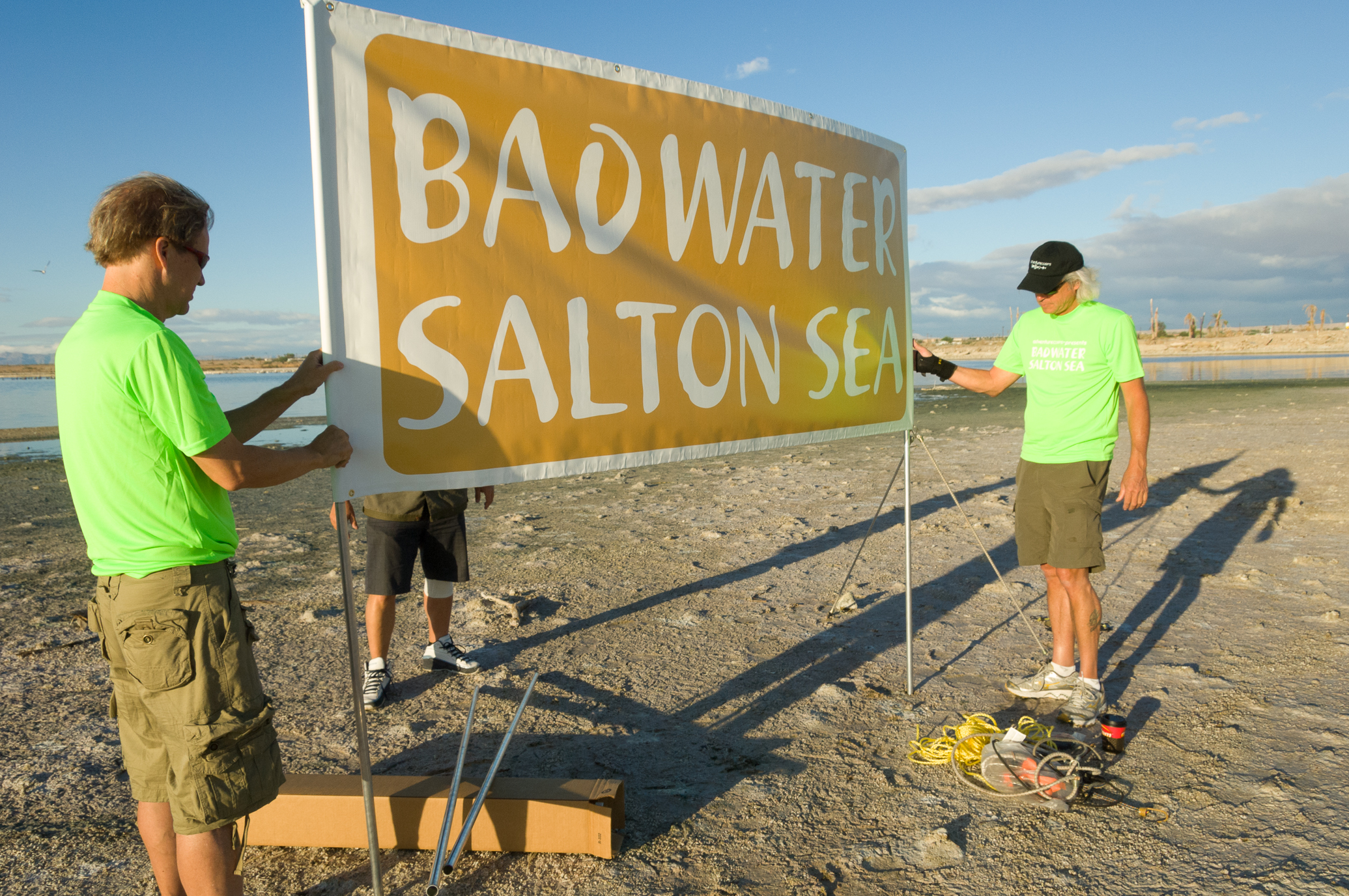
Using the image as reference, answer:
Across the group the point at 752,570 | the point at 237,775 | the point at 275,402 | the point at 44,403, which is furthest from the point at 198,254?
the point at 44,403

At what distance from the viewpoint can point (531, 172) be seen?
2.42 m

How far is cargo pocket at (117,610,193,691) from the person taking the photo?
5.78 ft

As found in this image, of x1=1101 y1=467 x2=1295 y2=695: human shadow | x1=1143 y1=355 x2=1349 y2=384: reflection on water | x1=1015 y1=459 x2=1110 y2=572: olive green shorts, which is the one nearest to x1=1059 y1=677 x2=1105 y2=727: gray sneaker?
x1=1101 y1=467 x2=1295 y2=695: human shadow

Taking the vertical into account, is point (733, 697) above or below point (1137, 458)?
below

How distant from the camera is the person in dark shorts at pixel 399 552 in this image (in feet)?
11.8

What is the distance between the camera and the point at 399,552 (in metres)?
3.63

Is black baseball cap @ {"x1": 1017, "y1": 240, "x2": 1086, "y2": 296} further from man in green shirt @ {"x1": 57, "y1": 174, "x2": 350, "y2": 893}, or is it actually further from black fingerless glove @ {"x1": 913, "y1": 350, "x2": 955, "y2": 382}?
man in green shirt @ {"x1": 57, "y1": 174, "x2": 350, "y2": 893}

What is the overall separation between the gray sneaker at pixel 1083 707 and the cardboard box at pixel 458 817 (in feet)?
6.76

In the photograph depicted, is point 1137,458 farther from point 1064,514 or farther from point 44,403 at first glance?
point 44,403

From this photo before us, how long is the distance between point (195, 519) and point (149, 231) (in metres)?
0.69

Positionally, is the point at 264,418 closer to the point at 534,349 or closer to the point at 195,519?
the point at 195,519

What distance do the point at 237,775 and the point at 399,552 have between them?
184 centimetres

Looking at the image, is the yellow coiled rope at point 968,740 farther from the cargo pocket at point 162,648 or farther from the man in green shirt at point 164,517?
the cargo pocket at point 162,648

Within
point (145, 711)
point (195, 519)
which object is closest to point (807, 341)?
point (195, 519)
